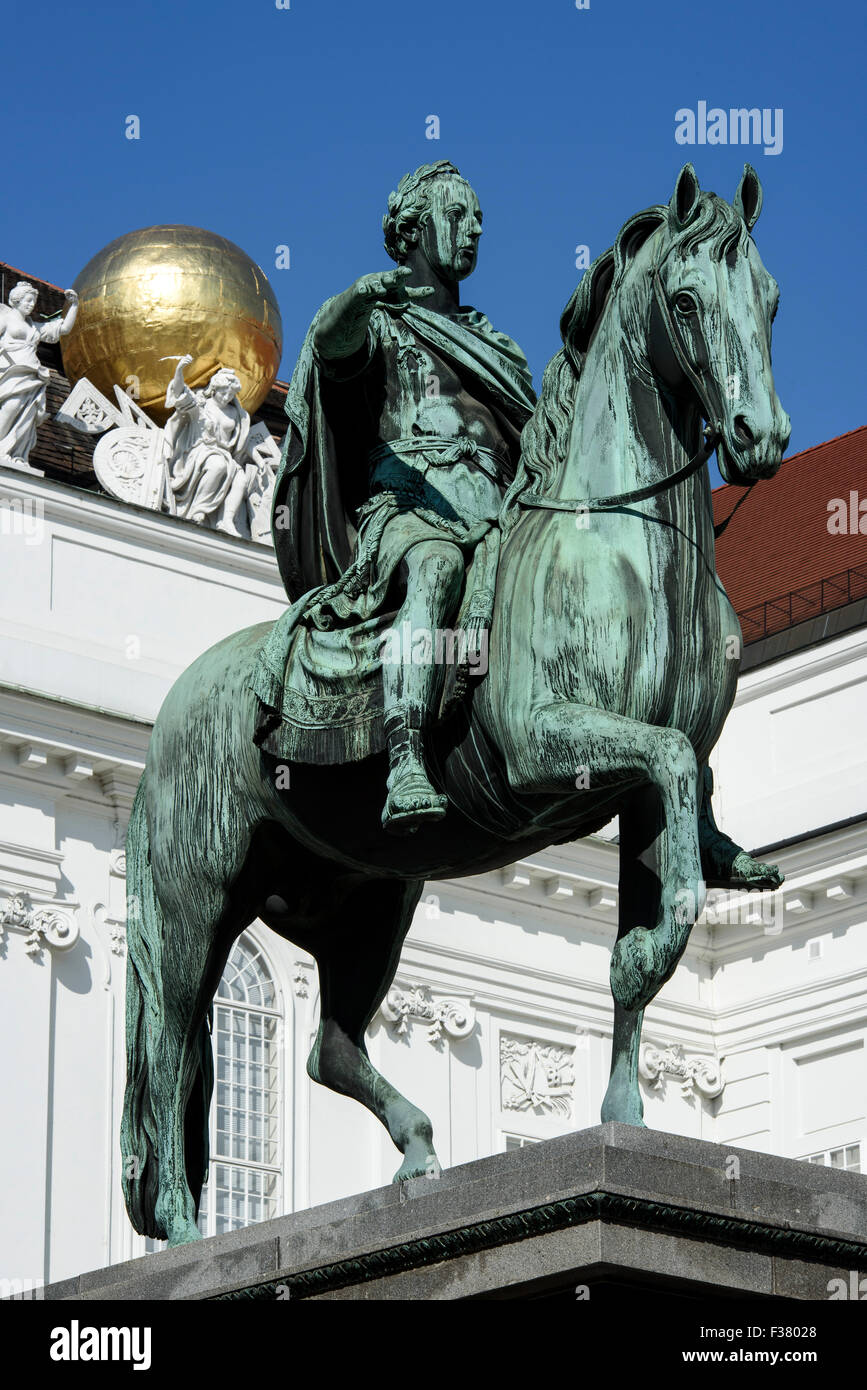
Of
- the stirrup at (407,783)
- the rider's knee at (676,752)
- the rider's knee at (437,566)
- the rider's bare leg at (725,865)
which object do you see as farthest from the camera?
the rider's knee at (437,566)

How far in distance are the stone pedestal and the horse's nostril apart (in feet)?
5.77

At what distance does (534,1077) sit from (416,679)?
17.5 metres

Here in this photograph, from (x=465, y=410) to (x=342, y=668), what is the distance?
949mm

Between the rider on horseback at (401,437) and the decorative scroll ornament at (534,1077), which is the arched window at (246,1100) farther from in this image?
the rider on horseback at (401,437)

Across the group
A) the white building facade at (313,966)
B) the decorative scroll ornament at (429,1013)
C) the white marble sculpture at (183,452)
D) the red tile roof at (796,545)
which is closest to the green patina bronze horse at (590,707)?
the white building facade at (313,966)

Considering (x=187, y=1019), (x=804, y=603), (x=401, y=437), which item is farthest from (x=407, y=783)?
(x=804, y=603)

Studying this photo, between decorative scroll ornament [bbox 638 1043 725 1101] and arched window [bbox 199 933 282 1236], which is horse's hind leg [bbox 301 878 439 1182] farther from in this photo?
decorative scroll ornament [bbox 638 1043 725 1101]

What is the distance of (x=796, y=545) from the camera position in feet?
98.5

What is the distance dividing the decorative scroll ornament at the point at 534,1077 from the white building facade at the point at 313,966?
23 millimetres

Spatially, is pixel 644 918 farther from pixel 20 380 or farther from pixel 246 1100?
pixel 20 380

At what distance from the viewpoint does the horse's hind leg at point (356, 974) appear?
9484 millimetres

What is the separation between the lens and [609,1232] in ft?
24.7

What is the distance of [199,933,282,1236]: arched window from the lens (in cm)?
2359
